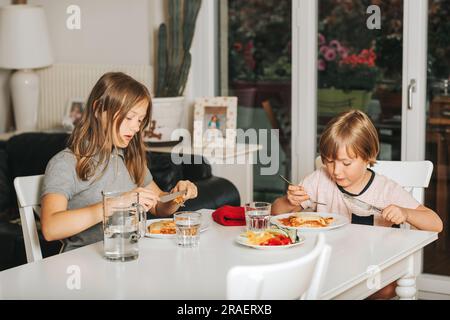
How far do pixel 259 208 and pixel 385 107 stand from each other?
1887 millimetres

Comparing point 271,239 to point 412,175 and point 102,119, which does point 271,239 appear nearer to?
point 102,119

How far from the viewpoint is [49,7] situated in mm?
4773

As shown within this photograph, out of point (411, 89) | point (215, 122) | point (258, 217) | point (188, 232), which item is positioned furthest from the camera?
point (215, 122)

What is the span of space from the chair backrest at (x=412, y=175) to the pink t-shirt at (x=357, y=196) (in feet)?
0.30

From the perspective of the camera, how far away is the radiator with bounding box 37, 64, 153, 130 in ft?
14.9

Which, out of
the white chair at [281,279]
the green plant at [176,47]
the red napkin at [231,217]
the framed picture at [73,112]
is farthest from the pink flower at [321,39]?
the white chair at [281,279]

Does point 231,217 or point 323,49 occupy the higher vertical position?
point 323,49

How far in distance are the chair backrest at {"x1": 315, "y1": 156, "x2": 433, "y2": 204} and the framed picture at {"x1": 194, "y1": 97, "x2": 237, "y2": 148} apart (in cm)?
157

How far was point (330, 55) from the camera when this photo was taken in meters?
3.96

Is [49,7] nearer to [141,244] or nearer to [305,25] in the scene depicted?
[305,25]

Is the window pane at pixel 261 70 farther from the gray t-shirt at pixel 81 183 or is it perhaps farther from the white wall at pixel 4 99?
the gray t-shirt at pixel 81 183

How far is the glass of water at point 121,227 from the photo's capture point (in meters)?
1.83

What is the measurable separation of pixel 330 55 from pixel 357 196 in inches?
63.9

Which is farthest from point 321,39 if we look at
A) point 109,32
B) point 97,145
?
point 97,145
